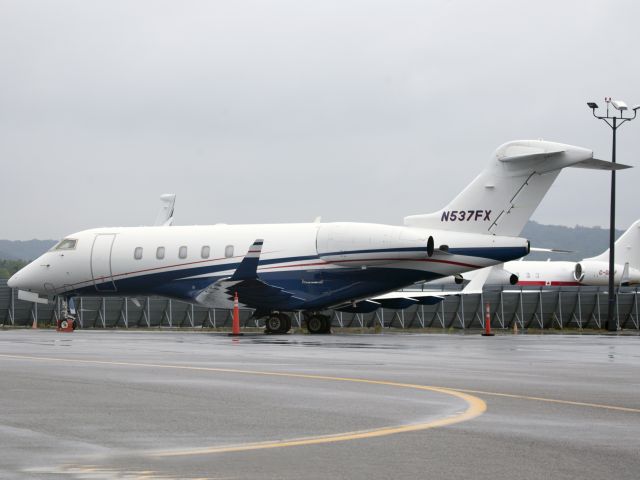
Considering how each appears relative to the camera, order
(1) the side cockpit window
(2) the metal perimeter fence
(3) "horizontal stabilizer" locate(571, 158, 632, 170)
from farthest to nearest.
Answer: (2) the metal perimeter fence
(1) the side cockpit window
(3) "horizontal stabilizer" locate(571, 158, 632, 170)

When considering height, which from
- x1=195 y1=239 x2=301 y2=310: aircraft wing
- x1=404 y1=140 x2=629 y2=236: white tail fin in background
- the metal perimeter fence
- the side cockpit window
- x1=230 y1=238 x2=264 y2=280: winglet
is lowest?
the metal perimeter fence

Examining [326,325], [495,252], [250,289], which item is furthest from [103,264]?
[495,252]

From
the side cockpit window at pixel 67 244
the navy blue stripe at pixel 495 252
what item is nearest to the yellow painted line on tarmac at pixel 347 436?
the navy blue stripe at pixel 495 252

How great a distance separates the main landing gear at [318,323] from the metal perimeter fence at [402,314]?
9.39 meters

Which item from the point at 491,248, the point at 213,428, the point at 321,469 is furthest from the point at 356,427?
the point at 491,248

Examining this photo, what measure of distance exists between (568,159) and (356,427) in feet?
79.2

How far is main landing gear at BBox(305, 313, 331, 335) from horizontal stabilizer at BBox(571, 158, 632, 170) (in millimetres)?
9301

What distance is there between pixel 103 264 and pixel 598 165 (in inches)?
655

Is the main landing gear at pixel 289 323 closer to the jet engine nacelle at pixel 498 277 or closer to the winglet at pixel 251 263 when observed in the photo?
Answer: the winglet at pixel 251 263

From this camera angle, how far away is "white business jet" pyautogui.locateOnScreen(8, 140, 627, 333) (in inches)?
1289

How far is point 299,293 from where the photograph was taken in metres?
34.5

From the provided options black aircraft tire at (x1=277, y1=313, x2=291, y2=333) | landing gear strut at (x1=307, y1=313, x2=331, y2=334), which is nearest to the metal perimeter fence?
landing gear strut at (x1=307, y1=313, x2=331, y2=334)

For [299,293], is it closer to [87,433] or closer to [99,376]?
[99,376]

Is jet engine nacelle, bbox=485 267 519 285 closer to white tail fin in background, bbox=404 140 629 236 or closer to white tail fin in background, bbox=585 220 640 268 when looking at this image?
white tail fin in background, bbox=585 220 640 268
